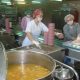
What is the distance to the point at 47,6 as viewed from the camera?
3904mm

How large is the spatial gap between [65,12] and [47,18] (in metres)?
0.45

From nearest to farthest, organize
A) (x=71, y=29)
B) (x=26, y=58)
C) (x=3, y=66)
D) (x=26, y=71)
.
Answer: (x=3, y=66), (x=26, y=71), (x=26, y=58), (x=71, y=29)

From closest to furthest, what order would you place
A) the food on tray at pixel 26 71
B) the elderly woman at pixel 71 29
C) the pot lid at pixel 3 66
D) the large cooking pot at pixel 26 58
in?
the pot lid at pixel 3 66
the food on tray at pixel 26 71
the large cooking pot at pixel 26 58
the elderly woman at pixel 71 29

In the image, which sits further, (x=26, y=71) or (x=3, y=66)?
(x=26, y=71)

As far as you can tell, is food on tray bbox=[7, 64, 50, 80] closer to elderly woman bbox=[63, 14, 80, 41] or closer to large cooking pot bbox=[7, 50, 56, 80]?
large cooking pot bbox=[7, 50, 56, 80]

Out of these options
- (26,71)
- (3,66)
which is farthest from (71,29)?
(3,66)

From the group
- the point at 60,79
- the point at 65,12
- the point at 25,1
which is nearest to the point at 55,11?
the point at 65,12

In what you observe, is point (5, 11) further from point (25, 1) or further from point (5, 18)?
point (25, 1)

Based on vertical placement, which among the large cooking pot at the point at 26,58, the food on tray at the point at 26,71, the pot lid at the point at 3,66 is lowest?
the food on tray at the point at 26,71

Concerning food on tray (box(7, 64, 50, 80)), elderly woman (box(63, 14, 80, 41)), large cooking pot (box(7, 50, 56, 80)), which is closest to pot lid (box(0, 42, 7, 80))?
food on tray (box(7, 64, 50, 80))

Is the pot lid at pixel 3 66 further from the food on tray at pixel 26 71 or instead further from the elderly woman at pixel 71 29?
the elderly woman at pixel 71 29

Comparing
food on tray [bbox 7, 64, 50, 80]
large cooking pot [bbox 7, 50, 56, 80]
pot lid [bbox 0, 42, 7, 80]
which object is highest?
pot lid [bbox 0, 42, 7, 80]

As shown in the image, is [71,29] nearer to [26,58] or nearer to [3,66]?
[26,58]

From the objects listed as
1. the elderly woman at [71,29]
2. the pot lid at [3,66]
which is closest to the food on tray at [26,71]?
the pot lid at [3,66]
